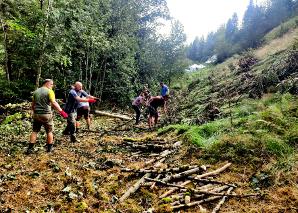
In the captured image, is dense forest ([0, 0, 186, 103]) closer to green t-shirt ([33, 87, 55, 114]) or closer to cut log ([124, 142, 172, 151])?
green t-shirt ([33, 87, 55, 114])

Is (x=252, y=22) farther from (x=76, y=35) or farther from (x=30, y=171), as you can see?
(x=30, y=171)

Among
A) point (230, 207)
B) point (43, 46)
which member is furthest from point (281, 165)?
point (43, 46)

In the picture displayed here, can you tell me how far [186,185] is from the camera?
7.65 metres

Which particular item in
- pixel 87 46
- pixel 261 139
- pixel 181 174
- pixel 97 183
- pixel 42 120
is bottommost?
pixel 97 183

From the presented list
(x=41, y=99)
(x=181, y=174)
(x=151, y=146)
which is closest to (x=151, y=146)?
(x=151, y=146)

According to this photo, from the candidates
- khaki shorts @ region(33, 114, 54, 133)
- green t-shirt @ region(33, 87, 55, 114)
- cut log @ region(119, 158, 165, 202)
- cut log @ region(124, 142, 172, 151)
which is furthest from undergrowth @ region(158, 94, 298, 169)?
green t-shirt @ region(33, 87, 55, 114)

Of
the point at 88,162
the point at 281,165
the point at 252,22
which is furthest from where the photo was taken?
the point at 252,22

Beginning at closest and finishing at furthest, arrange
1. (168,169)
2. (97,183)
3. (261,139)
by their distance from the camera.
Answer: (97,183) < (168,169) < (261,139)

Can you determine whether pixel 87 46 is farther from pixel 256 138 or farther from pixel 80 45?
pixel 256 138

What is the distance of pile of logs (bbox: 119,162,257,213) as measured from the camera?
22.2 feet

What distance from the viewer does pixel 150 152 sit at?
11.2 m

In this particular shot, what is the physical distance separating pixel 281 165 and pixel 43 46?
47.6 ft

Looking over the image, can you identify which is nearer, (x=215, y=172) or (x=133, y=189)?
(x=133, y=189)

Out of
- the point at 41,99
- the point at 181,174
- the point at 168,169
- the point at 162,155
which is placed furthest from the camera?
the point at 162,155
